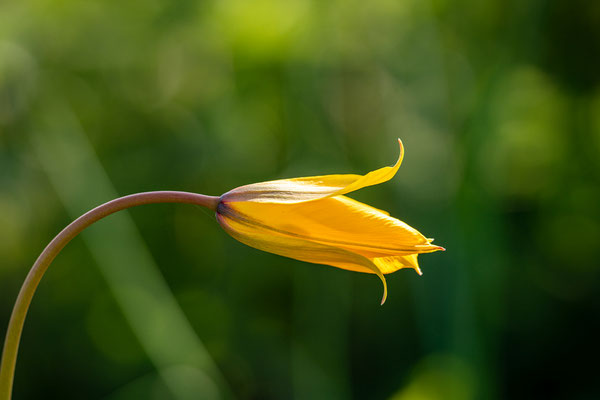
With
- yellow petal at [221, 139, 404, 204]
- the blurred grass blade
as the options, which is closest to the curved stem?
yellow petal at [221, 139, 404, 204]

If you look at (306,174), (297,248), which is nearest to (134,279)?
(306,174)

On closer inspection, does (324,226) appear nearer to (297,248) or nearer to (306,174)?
(297,248)

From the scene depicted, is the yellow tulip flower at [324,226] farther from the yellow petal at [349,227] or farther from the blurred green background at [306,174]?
the blurred green background at [306,174]

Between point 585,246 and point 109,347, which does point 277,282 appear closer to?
point 109,347

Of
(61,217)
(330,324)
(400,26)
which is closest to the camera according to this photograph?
(330,324)

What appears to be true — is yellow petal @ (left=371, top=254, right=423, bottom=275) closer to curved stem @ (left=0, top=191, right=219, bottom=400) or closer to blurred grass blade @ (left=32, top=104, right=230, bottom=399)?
curved stem @ (left=0, top=191, right=219, bottom=400)

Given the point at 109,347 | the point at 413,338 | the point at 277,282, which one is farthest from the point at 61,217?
the point at 413,338
